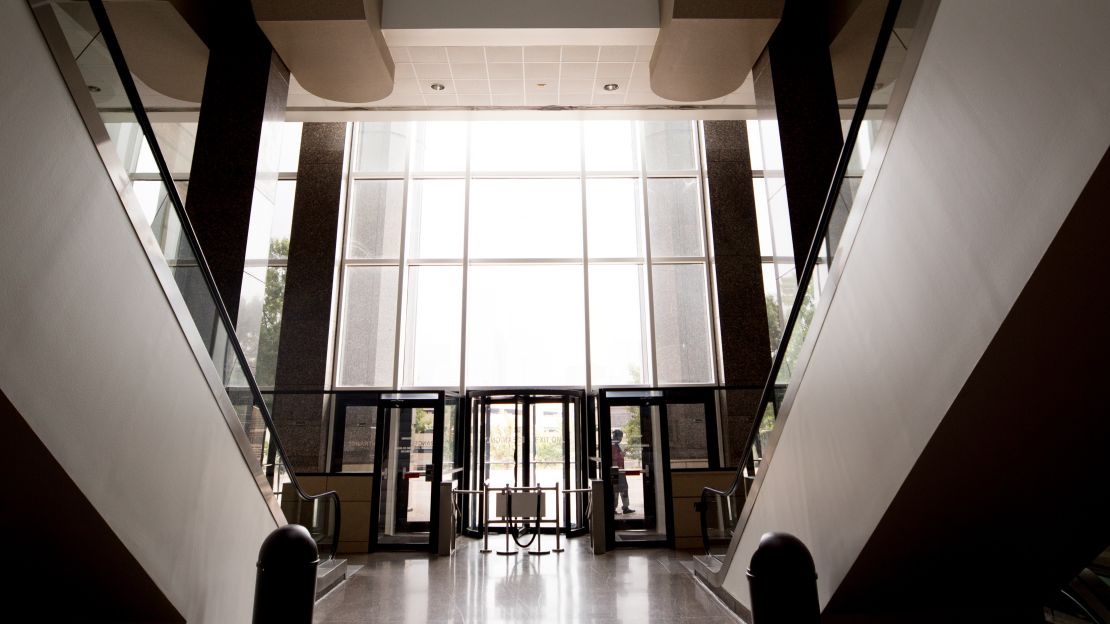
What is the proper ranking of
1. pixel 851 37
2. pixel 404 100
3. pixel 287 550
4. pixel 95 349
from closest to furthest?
pixel 95 349 < pixel 287 550 < pixel 851 37 < pixel 404 100

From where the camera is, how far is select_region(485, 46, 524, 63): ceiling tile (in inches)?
287

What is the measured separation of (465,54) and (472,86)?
2.46ft

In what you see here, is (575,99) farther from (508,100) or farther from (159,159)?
(159,159)

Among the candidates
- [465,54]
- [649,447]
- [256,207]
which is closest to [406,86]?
[465,54]

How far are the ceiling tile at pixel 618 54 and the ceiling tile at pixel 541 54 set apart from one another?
56 cm

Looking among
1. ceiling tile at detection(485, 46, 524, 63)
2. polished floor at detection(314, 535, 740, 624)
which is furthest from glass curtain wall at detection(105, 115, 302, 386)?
polished floor at detection(314, 535, 740, 624)

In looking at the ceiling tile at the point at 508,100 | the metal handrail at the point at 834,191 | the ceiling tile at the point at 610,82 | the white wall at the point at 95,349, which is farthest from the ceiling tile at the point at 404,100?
the metal handrail at the point at 834,191

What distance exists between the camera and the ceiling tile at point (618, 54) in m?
7.30

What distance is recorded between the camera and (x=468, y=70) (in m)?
7.72

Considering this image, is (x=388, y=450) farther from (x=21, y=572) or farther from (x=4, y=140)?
(x=4, y=140)

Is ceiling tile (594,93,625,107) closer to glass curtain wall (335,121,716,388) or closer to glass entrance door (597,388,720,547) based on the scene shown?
glass curtain wall (335,121,716,388)

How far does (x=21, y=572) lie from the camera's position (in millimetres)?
3176

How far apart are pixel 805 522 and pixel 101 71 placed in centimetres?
463

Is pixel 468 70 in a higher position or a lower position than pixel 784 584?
higher
